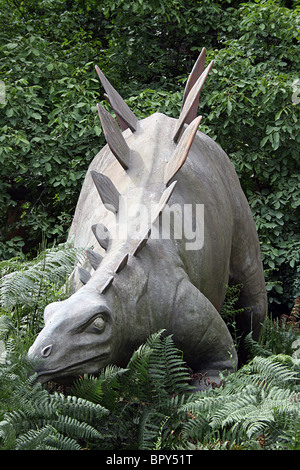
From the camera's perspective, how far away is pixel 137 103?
8.59m

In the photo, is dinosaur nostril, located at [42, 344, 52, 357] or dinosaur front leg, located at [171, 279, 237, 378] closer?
dinosaur nostril, located at [42, 344, 52, 357]

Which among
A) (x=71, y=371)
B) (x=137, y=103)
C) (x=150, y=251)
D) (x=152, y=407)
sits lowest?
(x=152, y=407)

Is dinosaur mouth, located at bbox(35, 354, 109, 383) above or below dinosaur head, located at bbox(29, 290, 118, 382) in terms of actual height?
below

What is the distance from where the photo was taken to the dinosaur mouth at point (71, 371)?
3480 millimetres

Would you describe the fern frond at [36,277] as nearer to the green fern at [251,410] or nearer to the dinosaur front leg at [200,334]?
the dinosaur front leg at [200,334]

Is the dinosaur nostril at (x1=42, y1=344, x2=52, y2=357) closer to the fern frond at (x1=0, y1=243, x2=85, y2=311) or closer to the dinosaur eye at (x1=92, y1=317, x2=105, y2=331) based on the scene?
the dinosaur eye at (x1=92, y1=317, x2=105, y2=331)

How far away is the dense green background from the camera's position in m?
8.47

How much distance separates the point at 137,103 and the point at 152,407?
5.49 meters

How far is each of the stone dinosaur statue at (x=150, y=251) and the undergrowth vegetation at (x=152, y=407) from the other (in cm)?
13

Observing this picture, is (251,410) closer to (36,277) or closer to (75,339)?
(75,339)

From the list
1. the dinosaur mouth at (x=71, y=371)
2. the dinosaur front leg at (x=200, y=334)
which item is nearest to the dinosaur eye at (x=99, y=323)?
the dinosaur mouth at (x=71, y=371)

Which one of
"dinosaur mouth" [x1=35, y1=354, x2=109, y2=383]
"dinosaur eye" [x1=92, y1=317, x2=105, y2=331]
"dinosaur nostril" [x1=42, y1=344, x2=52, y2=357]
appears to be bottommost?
"dinosaur mouth" [x1=35, y1=354, x2=109, y2=383]

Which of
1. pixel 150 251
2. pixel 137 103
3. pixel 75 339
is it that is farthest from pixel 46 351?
pixel 137 103

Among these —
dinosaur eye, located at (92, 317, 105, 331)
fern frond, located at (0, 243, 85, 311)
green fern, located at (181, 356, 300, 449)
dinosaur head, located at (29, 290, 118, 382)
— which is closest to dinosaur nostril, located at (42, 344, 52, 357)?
dinosaur head, located at (29, 290, 118, 382)
